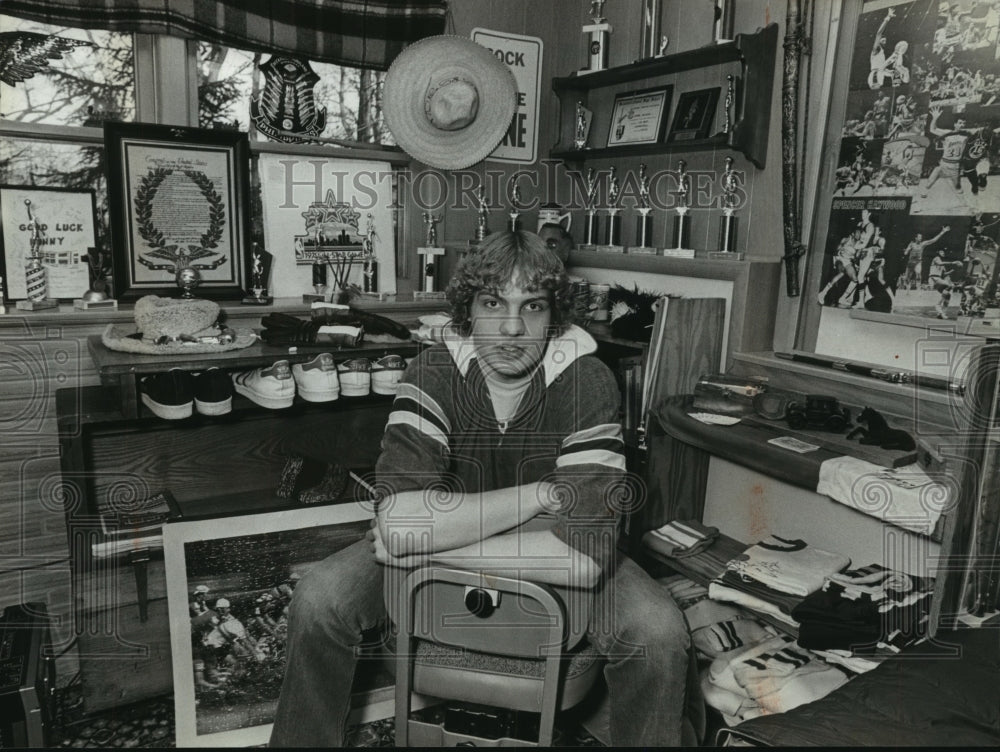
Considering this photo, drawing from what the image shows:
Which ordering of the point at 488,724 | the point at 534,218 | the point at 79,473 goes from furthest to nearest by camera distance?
the point at 534,218 → the point at 79,473 → the point at 488,724

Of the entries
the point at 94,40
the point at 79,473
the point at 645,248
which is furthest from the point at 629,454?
the point at 94,40

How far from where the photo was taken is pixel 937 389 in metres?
2.00

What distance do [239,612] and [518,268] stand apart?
1240mm

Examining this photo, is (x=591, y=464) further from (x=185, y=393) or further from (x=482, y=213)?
(x=482, y=213)

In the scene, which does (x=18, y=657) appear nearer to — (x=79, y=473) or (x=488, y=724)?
(x=79, y=473)

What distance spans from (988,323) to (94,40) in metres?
2.76

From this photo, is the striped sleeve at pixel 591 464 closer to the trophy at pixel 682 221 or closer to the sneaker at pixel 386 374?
the sneaker at pixel 386 374

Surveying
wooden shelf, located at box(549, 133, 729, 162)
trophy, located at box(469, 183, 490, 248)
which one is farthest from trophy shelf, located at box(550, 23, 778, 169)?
trophy, located at box(469, 183, 490, 248)

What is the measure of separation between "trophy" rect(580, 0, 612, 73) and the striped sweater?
5.21 ft

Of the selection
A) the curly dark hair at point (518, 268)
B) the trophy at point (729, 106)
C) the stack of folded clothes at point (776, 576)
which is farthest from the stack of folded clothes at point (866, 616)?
the trophy at point (729, 106)

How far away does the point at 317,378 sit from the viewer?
2404 millimetres

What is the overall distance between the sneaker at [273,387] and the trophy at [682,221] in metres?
1.37

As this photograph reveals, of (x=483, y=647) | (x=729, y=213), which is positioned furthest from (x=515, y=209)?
(x=483, y=647)

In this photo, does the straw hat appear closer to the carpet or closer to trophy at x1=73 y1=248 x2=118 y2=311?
trophy at x1=73 y1=248 x2=118 y2=311
